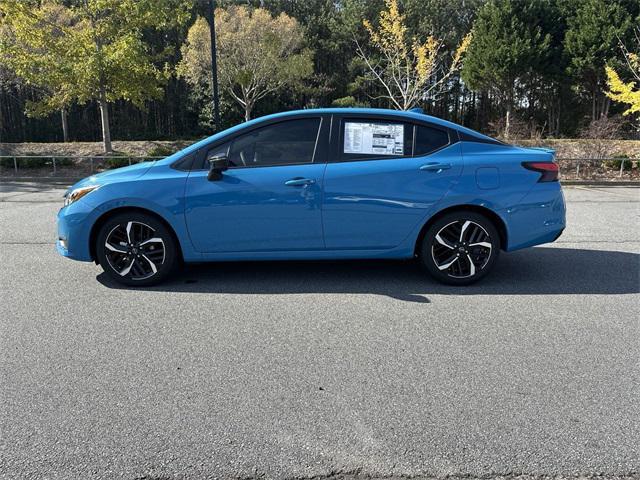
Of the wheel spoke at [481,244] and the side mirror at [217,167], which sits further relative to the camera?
the wheel spoke at [481,244]

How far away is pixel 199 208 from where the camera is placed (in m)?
4.69

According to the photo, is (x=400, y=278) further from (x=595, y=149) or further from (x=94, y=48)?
(x=595, y=149)

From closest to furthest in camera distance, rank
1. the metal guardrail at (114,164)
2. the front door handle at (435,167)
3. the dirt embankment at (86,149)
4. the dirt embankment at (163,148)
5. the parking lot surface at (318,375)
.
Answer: the parking lot surface at (318,375) → the front door handle at (435,167) → the metal guardrail at (114,164) → the dirt embankment at (163,148) → the dirt embankment at (86,149)

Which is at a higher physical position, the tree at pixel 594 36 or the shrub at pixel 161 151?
the tree at pixel 594 36

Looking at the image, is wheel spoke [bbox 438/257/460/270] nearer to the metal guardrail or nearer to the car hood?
the car hood

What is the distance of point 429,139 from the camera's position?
16.1 feet

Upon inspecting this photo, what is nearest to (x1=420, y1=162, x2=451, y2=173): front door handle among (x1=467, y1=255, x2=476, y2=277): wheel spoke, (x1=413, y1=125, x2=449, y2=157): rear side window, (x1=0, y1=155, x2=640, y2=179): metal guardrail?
(x1=413, y1=125, x2=449, y2=157): rear side window

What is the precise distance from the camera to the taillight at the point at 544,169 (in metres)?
4.84

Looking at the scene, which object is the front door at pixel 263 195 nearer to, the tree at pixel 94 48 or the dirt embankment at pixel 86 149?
the tree at pixel 94 48

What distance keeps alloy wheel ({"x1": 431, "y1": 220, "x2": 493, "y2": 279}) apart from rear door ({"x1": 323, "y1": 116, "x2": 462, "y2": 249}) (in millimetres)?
308

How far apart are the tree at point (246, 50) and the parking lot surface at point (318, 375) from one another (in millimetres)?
20130

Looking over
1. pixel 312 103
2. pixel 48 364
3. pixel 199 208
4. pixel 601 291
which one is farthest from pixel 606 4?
pixel 48 364

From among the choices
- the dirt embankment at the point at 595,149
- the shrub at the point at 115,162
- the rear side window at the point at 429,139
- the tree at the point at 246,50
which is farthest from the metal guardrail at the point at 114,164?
the rear side window at the point at 429,139

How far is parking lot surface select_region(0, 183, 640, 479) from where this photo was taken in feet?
8.10
